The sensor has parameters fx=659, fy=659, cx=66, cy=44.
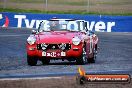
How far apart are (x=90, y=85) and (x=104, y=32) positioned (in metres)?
28.3

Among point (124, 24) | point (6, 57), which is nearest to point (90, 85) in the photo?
point (6, 57)

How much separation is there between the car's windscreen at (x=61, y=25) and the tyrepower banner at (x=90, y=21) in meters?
20.5

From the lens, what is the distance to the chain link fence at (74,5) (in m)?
48.7

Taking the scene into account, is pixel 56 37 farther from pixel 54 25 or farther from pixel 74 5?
pixel 74 5

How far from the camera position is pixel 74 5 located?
178 feet

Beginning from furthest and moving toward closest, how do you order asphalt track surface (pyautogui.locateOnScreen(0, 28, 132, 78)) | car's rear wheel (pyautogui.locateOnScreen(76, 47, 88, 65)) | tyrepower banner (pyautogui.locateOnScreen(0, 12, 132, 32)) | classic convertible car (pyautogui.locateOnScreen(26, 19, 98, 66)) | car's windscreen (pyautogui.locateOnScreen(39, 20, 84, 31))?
tyrepower banner (pyautogui.locateOnScreen(0, 12, 132, 32)), car's windscreen (pyautogui.locateOnScreen(39, 20, 84, 31)), car's rear wheel (pyautogui.locateOnScreen(76, 47, 88, 65)), classic convertible car (pyautogui.locateOnScreen(26, 19, 98, 66)), asphalt track surface (pyautogui.locateOnScreen(0, 28, 132, 78))

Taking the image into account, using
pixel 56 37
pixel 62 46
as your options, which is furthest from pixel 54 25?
pixel 62 46

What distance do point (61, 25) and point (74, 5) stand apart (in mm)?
35265

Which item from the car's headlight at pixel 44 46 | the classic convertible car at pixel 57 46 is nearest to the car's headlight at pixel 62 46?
the classic convertible car at pixel 57 46

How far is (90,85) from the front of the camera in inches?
471

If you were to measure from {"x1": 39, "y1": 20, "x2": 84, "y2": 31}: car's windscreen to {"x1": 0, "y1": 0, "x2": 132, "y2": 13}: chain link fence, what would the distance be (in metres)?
28.3

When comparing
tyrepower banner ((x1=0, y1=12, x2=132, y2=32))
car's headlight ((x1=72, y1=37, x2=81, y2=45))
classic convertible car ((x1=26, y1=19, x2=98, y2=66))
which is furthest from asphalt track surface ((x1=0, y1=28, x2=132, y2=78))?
tyrepower banner ((x1=0, y1=12, x2=132, y2=32))

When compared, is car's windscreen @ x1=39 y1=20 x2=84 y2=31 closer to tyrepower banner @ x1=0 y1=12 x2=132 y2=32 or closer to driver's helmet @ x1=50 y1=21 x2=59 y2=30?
driver's helmet @ x1=50 y1=21 x2=59 y2=30

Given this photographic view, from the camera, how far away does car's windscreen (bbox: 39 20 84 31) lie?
18891mm
